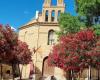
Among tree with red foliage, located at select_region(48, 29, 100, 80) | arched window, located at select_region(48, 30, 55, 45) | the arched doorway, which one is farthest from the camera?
arched window, located at select_region(48, 30, 55, 45)

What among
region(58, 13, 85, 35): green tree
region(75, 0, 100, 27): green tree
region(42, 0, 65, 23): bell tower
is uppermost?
region(42, 0, 65, 23): bell tower

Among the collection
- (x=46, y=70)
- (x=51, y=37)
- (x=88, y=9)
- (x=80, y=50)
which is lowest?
(x=46, y=70)

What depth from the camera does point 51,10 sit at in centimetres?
5369

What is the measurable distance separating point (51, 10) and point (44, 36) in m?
4.24

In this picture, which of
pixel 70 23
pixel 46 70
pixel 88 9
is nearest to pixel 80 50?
pixel 88 9

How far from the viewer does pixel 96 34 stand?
37.4 m

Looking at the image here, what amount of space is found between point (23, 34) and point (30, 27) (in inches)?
83.1

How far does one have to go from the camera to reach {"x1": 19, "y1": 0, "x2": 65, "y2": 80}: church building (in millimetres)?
52344

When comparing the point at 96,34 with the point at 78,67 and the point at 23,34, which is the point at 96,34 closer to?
the point at 78,67

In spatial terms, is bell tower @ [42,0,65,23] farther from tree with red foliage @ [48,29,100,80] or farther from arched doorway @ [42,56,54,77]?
tree with red foliage @ [48,29,100,80]

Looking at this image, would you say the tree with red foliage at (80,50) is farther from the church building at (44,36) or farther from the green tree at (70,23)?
the church building at (44,36)

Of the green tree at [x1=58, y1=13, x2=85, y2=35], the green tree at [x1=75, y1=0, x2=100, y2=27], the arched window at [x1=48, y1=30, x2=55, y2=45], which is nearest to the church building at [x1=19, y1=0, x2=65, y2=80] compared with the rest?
the arched window at [x1=48, y1=30, x2=55, y2=45]

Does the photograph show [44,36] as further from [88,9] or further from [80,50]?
[80,50]

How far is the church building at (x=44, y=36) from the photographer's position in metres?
52.3
